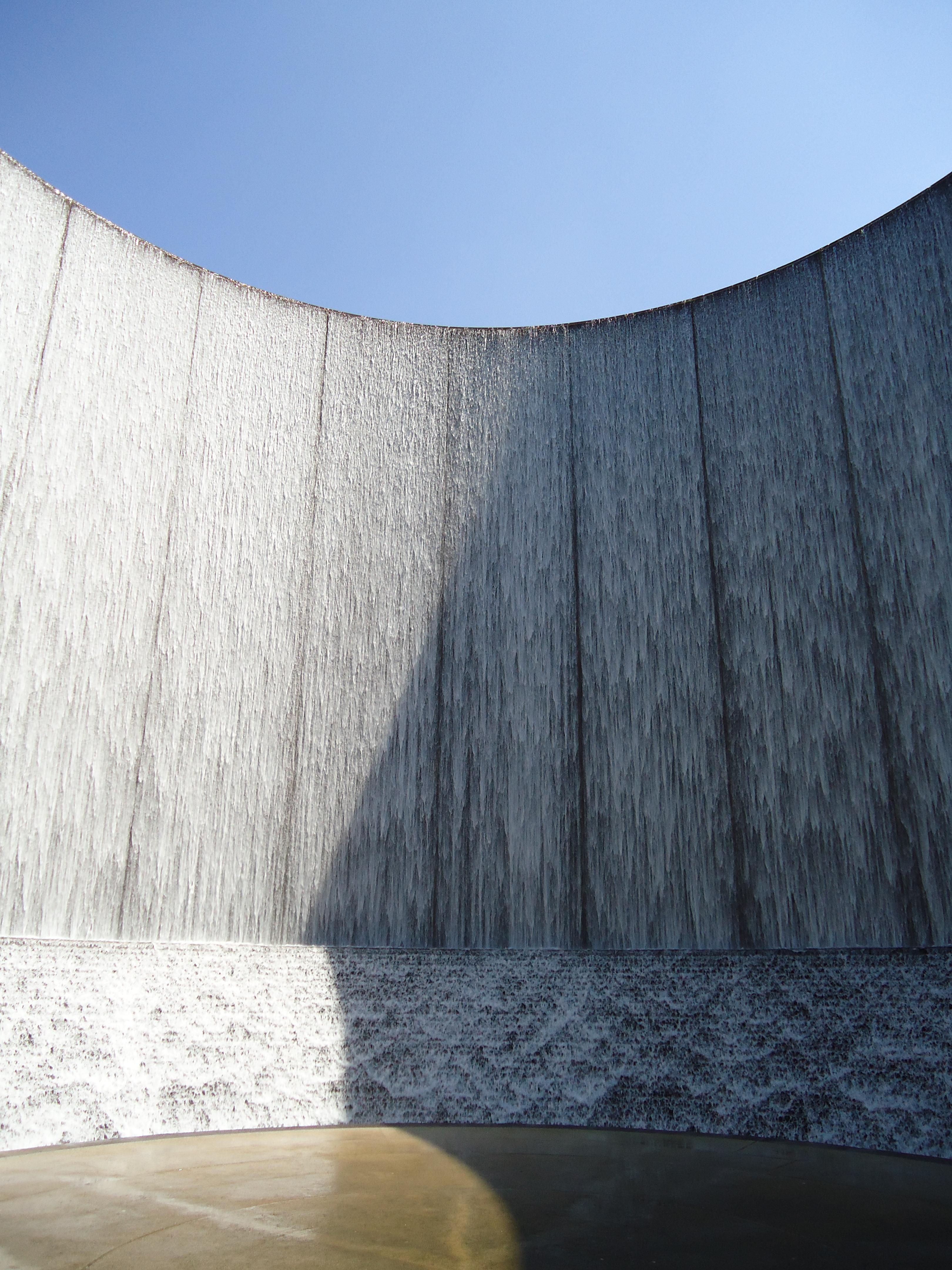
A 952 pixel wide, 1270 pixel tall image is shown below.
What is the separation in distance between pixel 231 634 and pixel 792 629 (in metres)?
1.69

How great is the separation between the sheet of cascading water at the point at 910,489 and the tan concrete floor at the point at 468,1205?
0.95 metres

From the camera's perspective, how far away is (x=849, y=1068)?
1.76 metres

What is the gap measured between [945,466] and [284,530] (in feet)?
6.51

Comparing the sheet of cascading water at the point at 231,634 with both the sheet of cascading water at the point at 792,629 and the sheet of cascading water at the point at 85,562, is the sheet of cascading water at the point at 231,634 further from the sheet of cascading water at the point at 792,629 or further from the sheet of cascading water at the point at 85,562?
the sheet of cascading water at the point at 792,629

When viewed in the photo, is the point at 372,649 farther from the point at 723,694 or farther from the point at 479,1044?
the point at 479,1044

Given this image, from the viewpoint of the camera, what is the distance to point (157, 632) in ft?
8.45

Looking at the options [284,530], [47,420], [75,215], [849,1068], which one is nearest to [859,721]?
[849,1068]

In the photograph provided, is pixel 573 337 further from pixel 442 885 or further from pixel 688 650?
pixel 442 885

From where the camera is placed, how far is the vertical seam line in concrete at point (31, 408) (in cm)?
233

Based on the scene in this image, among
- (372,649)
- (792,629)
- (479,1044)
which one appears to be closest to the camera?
(479,1044)

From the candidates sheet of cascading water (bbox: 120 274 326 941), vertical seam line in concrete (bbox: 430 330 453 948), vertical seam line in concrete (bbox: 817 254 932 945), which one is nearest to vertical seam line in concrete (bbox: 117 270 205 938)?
sheet of cascading water (bbox: 120 274 326 941)

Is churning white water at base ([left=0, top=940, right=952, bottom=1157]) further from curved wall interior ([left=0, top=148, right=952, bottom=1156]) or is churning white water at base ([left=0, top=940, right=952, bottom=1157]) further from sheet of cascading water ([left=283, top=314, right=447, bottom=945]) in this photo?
sheet of cascading water ([left=283, top=314, right=447, bottom=945])

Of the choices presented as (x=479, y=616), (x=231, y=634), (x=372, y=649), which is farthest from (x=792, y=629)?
(x=231, y=634)

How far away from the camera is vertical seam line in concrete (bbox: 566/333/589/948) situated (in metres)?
2.52
